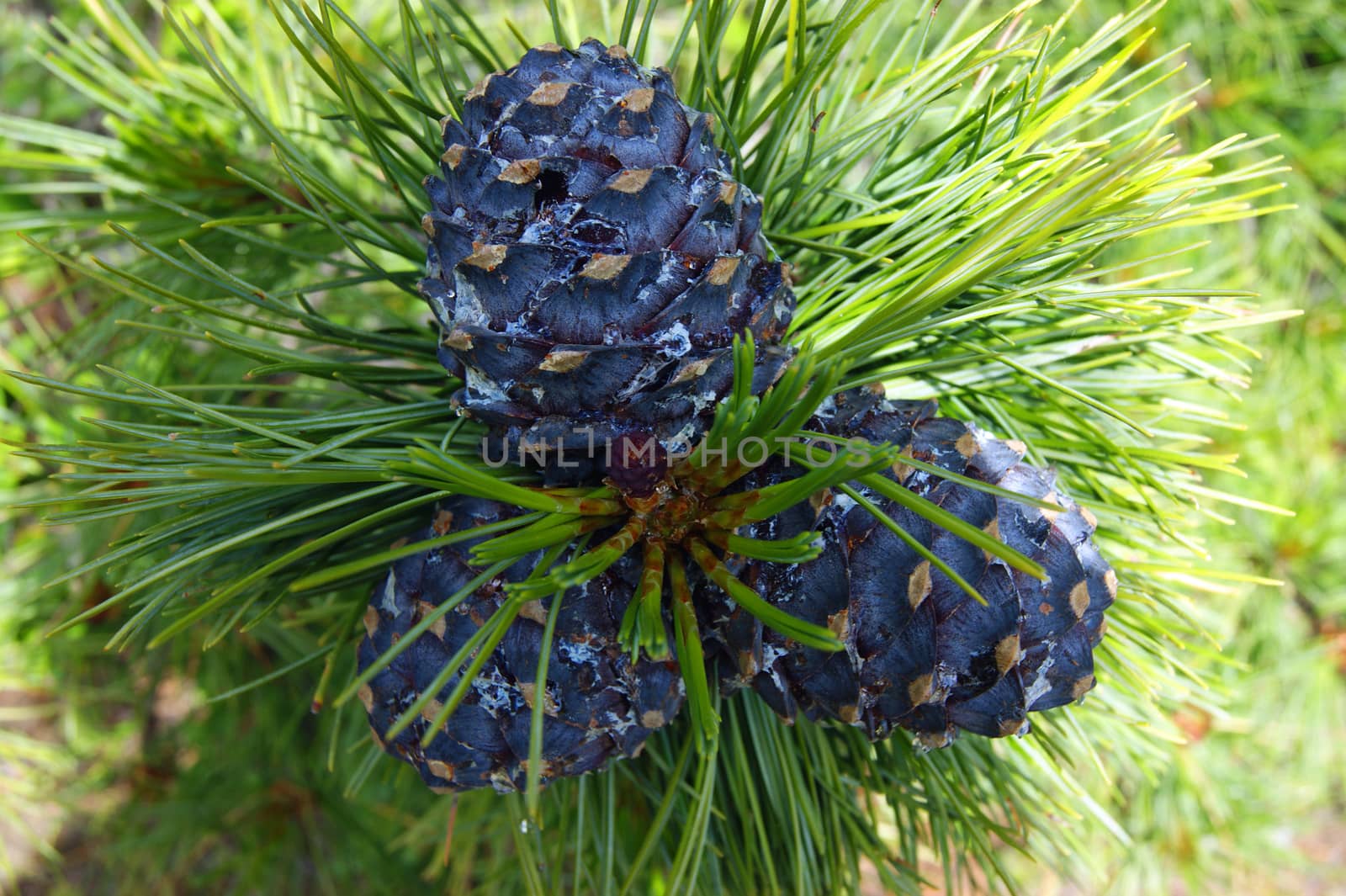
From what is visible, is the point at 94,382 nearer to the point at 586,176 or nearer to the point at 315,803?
the point at 315,803

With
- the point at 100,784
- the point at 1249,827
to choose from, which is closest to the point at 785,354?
the point at 1249,827

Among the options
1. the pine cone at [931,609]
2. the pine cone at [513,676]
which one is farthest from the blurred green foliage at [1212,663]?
Answer: the pine cone at [931,609]

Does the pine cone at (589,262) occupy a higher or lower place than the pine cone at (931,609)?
higher

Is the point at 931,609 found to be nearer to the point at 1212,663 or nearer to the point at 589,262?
the point at 589,262

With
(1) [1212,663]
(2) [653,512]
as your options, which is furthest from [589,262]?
(1) [1212,663]

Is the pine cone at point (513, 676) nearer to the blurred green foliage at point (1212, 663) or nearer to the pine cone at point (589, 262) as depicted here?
the pine cone at point (589, 262)

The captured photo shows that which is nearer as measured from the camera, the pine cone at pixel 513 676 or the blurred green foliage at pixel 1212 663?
the pine cone at pixel 513 676

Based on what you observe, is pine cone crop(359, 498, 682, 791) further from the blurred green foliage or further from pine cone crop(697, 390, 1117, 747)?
the blurred green foliage
